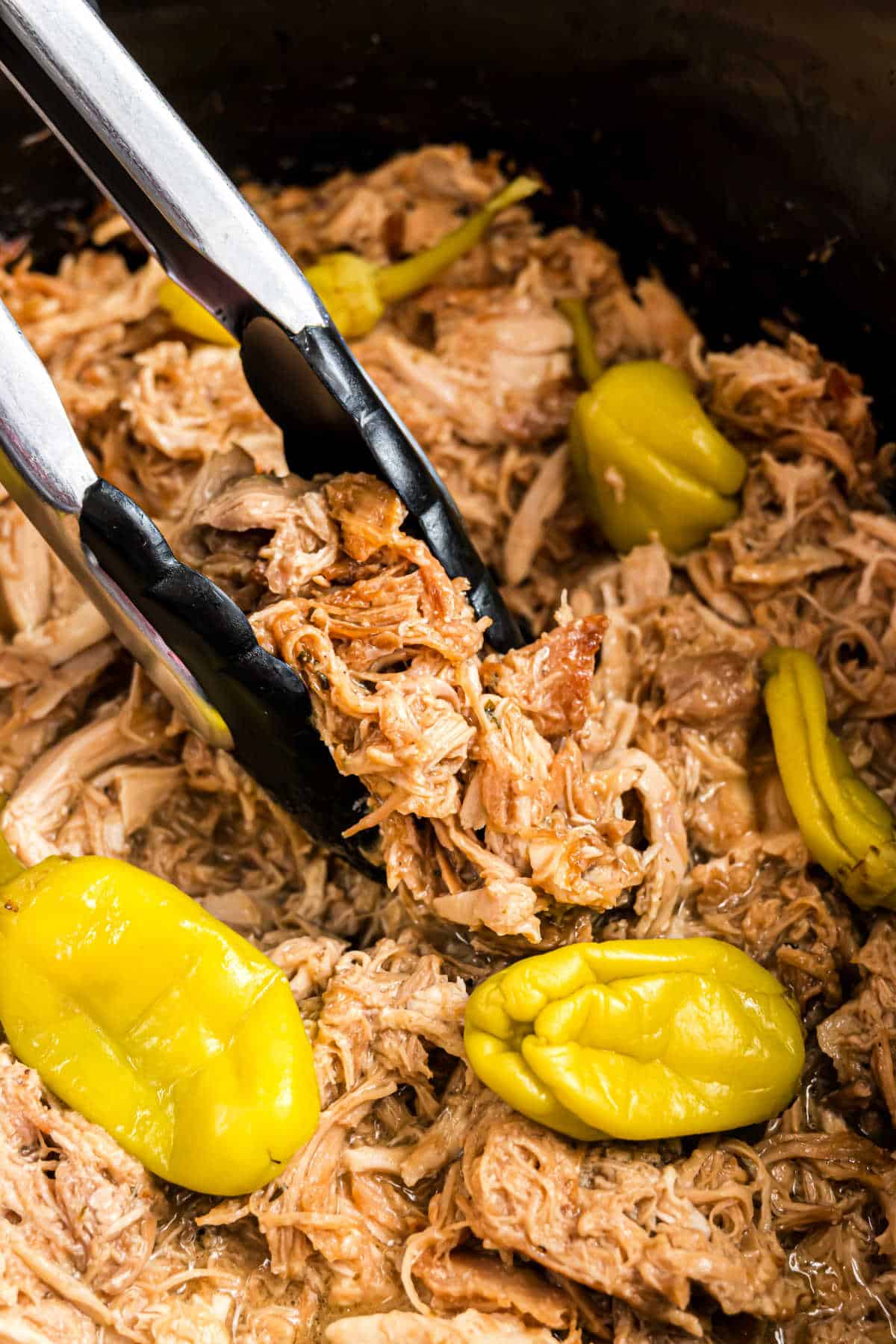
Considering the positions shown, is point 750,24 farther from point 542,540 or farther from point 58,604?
point 58,604

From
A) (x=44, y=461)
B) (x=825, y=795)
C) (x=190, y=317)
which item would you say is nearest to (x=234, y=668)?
(x=44, y=461)

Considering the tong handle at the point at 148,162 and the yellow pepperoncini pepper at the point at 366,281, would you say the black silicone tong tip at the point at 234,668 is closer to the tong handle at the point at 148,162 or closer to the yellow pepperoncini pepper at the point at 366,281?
the tong handle at the point at 148,162

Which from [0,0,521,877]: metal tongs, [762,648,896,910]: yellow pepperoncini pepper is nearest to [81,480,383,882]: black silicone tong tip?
[0,0,521,877]: metal tongs

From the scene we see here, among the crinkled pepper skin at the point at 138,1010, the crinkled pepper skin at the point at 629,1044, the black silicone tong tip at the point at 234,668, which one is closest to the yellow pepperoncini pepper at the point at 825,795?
the crinkled pepper skin at the point at 629,1044

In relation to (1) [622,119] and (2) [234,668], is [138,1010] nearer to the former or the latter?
(2) [234,668]

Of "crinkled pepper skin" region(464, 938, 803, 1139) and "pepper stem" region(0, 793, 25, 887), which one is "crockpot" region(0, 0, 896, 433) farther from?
"pepper stem" region(0, 793, 25, 887)

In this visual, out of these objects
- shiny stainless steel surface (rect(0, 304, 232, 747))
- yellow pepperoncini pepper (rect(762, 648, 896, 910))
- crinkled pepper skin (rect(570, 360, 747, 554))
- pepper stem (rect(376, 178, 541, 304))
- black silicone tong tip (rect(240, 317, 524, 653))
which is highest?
shiny stainless steel surface (rect(0, 304, 232, 747))
